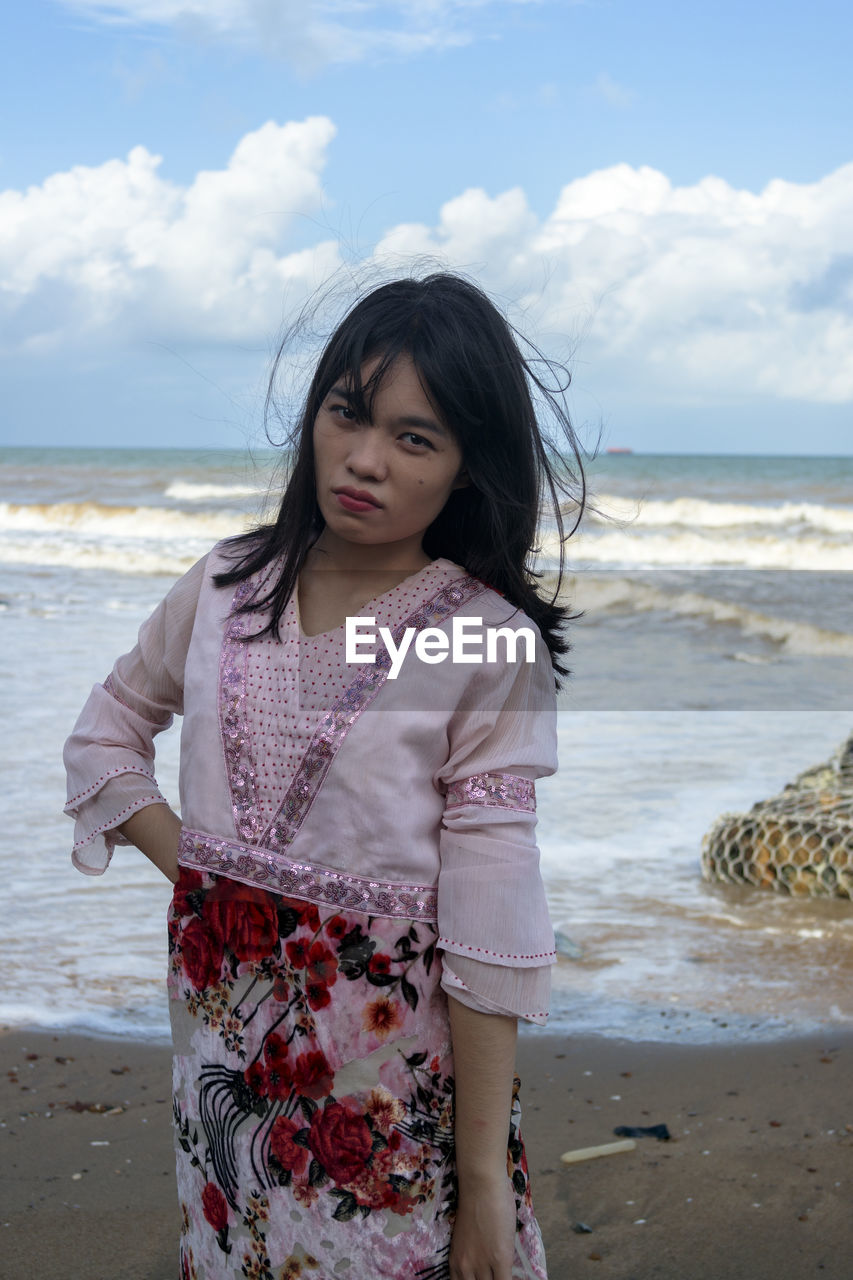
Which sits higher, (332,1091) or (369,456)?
(369,456)

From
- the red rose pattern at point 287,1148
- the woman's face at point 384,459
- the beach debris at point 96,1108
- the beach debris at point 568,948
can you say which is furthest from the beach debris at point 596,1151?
the woman's face at point 384,459

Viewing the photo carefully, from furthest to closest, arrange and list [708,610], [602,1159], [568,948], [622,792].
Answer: [708,610]
[622,792]
[568,948]
[602,1159]

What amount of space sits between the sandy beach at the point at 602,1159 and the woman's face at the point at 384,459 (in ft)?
5.10

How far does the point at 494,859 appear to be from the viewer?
4.52ft

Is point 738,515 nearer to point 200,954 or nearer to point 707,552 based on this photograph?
point 707,552

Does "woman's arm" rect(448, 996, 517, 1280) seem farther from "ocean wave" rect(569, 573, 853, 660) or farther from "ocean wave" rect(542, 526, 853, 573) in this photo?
"ocean wave" rect(542, 526, 853, 573)

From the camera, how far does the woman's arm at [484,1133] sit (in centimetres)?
138

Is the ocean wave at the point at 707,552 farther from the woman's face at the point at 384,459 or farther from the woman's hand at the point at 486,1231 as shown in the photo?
the woman's hand at the point at 486,1231

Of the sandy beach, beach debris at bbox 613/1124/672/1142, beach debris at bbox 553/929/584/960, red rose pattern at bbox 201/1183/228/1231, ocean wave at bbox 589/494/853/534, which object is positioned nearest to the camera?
red rose pattern at bbox 201/1183/228/1231

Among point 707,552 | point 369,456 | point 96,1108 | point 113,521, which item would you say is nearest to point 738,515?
point 707,552

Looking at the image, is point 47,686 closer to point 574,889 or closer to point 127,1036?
point 574,889

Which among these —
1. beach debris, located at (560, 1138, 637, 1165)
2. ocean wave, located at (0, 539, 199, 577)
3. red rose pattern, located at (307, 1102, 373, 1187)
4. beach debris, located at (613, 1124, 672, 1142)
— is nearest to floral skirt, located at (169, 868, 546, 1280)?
red rose pattern, located at (307, 1102, 373, 1187)

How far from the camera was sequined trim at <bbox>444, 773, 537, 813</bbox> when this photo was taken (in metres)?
1.39

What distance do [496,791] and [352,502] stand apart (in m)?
0.35
